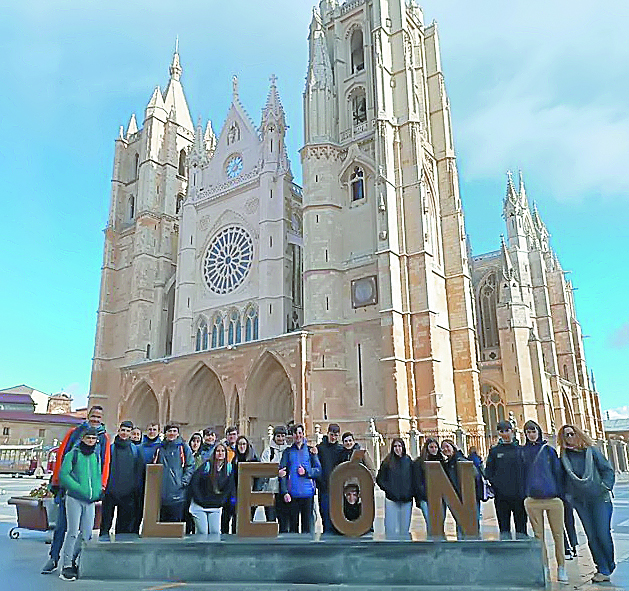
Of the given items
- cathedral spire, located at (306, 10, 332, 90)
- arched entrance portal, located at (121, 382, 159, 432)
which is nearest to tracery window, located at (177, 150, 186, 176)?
cathedral spire, located at (306, 10, 332, 90)

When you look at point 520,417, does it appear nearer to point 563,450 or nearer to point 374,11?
point 374,11

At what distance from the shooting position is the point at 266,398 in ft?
83.9

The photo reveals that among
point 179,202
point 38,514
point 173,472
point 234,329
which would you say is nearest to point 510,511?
point 173,472

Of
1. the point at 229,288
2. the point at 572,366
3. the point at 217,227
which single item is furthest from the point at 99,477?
the point at 572,366

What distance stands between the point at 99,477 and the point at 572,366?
111 feet

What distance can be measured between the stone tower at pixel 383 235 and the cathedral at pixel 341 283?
7cm

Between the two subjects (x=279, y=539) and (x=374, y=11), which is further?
(x=374, y=11)

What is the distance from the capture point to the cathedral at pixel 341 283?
22.8 metres

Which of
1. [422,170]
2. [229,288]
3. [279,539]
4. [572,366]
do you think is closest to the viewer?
[279,539]

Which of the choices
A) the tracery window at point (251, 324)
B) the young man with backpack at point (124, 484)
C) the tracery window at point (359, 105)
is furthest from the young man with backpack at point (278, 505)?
the tracery window at point (359, 105)

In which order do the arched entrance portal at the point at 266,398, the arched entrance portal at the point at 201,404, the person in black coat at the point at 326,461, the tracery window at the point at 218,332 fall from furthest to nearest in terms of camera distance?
the tracery window at the point at 218,332, the arched entrance portal at the point at 201,404, the arched entrance portal at the point at 266,398, the person in black coat at the point at 326,461

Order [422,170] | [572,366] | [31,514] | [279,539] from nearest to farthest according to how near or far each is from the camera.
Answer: [279,539] < [31,514] < [422,170] < [572,366]

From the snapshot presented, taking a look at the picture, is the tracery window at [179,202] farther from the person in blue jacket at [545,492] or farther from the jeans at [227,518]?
the person in blue jacket at [545,492]

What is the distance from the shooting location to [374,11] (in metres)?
26.6
